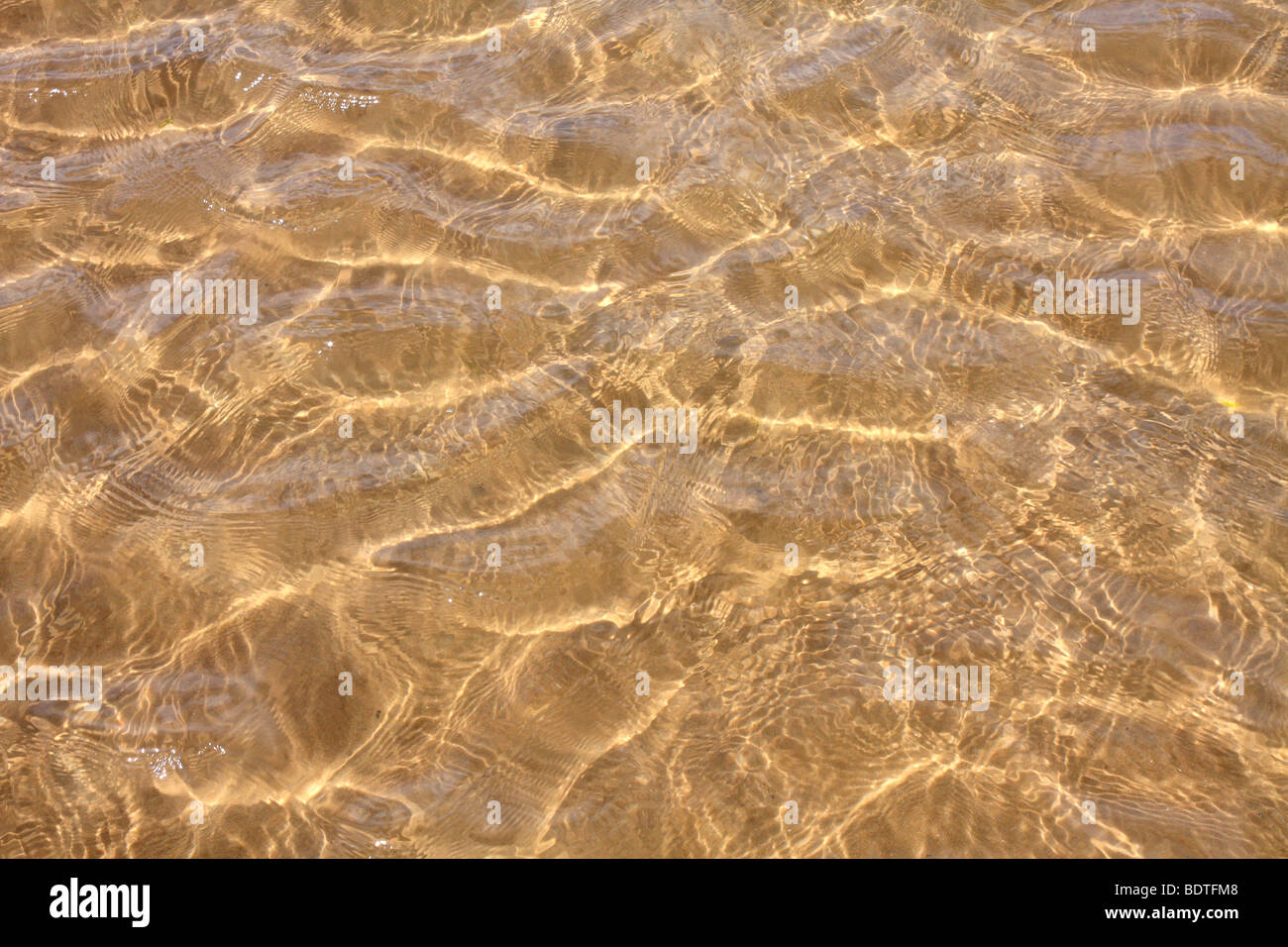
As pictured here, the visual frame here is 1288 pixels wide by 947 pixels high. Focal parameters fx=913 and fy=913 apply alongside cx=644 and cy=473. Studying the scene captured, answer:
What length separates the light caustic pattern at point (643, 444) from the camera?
8.30 feet

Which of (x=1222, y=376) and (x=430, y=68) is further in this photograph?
(x=430, y=68)

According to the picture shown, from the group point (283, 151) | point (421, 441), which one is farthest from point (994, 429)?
point (283, 151)

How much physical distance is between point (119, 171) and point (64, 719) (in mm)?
2042

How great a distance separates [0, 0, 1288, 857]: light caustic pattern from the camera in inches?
99.6

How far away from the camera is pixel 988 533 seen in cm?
280

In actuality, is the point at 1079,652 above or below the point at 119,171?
below

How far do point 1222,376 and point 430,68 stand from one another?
3.09m

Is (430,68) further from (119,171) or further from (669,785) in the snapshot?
(669,785)

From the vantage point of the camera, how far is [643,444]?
294 cm
